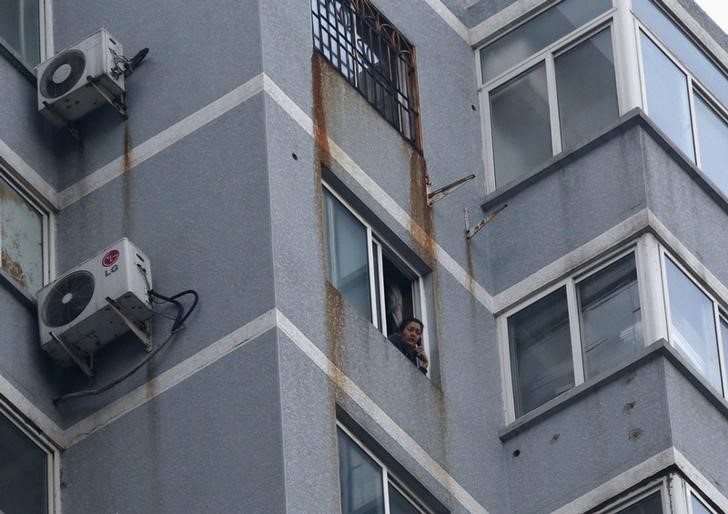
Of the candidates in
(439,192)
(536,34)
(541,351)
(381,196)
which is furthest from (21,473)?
(536,34)

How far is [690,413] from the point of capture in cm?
1983

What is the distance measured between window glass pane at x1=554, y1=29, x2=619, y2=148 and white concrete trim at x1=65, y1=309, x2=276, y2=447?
5.11 metres

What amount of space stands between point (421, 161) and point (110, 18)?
3.21 m

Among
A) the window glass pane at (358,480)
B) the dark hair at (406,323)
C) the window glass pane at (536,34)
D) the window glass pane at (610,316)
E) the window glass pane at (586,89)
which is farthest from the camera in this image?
the window glass pane at (536,34)

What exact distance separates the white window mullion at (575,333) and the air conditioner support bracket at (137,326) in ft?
13.3

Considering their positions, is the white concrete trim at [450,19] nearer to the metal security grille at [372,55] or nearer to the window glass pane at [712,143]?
the metal security grille at [372,55]

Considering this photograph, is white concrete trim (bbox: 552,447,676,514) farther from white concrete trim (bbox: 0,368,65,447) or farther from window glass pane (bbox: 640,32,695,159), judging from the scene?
white concrete trim (bbox: 0,368,65,447)

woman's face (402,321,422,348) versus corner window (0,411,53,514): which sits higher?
woman's face (402,321,422,348)

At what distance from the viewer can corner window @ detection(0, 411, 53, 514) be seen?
18672 millimetres

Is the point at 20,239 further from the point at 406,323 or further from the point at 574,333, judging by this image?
the point at 574,333

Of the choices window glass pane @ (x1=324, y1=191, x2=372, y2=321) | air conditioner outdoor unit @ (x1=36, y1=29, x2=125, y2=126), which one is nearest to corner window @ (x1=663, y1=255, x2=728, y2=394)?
window glass pane @ (x1=324, y1=191, x2=372, y2=321)

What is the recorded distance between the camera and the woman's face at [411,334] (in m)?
20.2

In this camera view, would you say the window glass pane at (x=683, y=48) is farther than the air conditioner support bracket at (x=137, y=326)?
Yes

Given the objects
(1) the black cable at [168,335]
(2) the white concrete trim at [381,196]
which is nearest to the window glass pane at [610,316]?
(2) the white concrete trim at [381,196]
